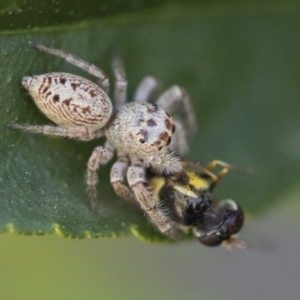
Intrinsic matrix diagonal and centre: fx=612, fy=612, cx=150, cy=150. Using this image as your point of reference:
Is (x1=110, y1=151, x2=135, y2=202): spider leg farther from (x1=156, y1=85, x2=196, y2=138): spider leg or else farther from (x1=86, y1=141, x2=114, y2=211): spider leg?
(x1=156, y1=85, x2=196, y2=138): spider leg

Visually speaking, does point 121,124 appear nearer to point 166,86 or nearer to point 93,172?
point 93,172

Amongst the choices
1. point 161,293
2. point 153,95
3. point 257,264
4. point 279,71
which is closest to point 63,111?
point 153,95

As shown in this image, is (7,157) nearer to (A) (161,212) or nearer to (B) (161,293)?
(A) (161,212)

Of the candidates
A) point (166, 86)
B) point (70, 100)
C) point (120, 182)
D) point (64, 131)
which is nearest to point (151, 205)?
point (120, 182)

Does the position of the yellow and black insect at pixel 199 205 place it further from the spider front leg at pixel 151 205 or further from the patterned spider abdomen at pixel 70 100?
the patterned spider abdomen at pixel 70 100

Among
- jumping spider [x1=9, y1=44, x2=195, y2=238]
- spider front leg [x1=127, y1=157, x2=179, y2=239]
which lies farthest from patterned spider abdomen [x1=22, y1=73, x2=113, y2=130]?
spider front leg [x1=127, y1=157, x2=179, y2=239]

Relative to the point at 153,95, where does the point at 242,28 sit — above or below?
above
